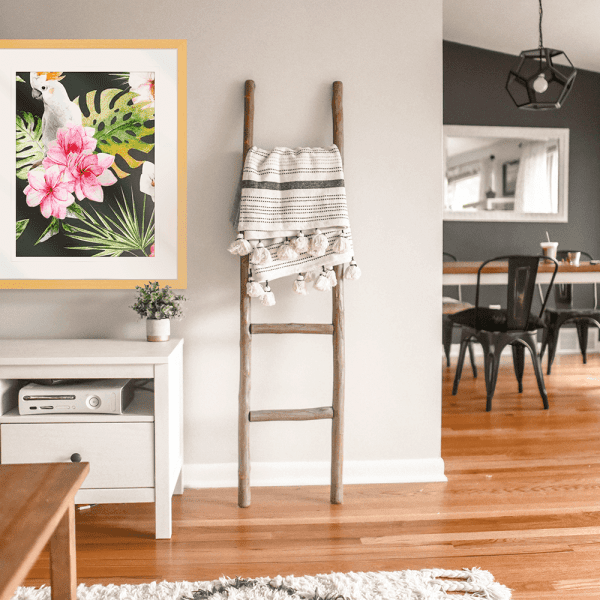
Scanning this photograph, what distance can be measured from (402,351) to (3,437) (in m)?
1.47

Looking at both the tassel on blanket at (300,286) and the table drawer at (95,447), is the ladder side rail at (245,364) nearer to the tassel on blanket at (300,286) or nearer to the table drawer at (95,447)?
the tassel on blanket at (300,286)

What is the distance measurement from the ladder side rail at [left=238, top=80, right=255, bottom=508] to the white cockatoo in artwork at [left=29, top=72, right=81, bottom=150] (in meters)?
0.65

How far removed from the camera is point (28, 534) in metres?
0.86

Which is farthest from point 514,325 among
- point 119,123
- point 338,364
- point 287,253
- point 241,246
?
point 119,123

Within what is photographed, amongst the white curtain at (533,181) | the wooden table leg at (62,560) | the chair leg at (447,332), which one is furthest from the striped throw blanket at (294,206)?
the white curtain at (533,181)

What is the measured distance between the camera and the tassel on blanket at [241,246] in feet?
6.60

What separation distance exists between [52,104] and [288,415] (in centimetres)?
146

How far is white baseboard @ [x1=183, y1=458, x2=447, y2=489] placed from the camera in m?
2.26

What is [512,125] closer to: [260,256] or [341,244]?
[341,244]

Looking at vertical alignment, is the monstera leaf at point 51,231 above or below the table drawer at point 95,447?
above

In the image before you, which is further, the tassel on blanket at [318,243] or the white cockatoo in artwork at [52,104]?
the white cockatoo in artwork at [52,104]

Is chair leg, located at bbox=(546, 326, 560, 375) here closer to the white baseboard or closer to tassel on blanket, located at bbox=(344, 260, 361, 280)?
the white baseboard

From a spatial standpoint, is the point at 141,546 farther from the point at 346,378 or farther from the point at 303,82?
the point at 303,82

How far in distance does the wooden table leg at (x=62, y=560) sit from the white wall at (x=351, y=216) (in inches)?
45.8
